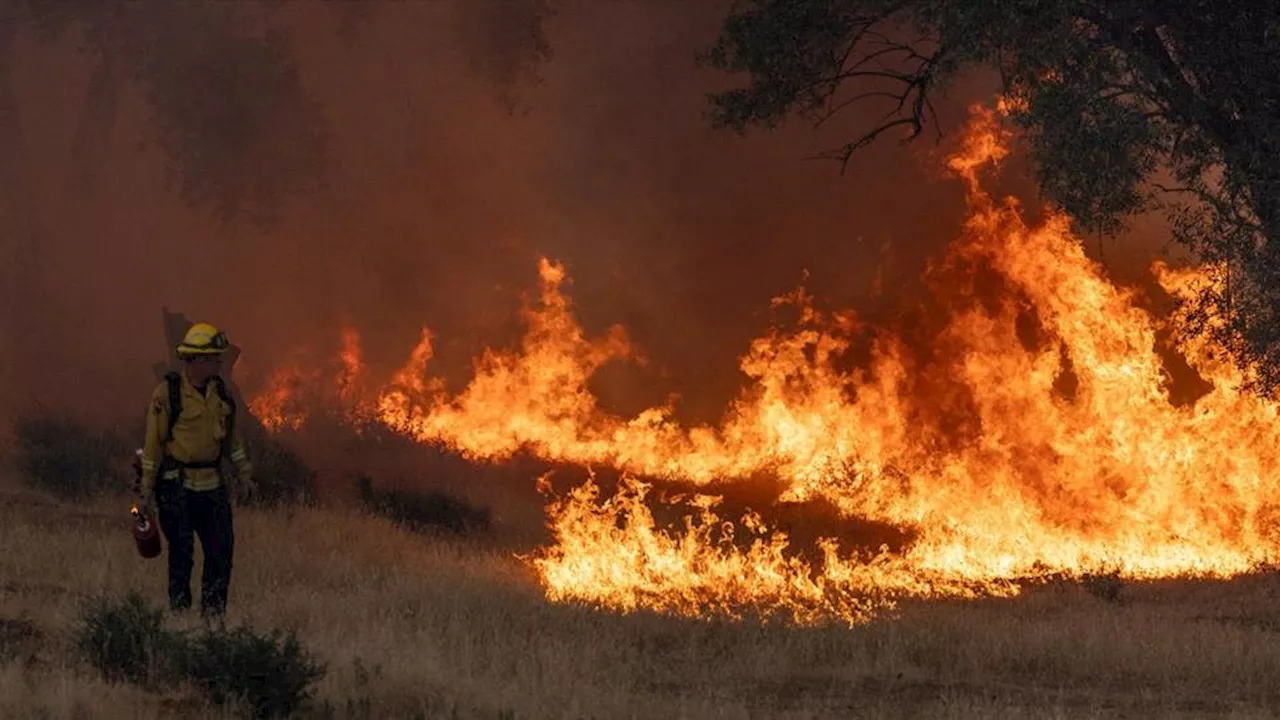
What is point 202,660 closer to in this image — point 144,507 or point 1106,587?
point 144,507

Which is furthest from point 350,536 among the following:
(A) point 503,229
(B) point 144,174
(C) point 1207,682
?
(B) point 144,174

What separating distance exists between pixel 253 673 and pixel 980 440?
48.0ft

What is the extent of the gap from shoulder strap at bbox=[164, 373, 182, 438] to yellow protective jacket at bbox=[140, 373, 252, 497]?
0.07 feet

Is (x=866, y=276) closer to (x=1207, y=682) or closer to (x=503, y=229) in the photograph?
(x=503, y=229)

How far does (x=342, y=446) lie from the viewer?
2458 cm

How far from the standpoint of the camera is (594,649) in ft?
41.1

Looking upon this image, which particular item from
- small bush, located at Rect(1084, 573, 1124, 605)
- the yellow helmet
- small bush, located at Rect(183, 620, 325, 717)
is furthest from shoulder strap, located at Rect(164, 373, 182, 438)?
small bush, located at Rect(1084, 573, 1124, 605)

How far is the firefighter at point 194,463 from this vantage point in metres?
11.5

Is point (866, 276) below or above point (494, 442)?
above

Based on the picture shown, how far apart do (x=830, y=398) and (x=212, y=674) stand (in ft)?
46.3

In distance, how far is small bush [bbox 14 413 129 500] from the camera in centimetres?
2000

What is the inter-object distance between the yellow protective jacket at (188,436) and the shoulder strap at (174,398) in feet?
0.07

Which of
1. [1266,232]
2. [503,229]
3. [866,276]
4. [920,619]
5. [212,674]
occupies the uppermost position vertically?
[503,229]

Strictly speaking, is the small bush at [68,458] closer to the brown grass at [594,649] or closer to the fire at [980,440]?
the brown grass at [594,649]
